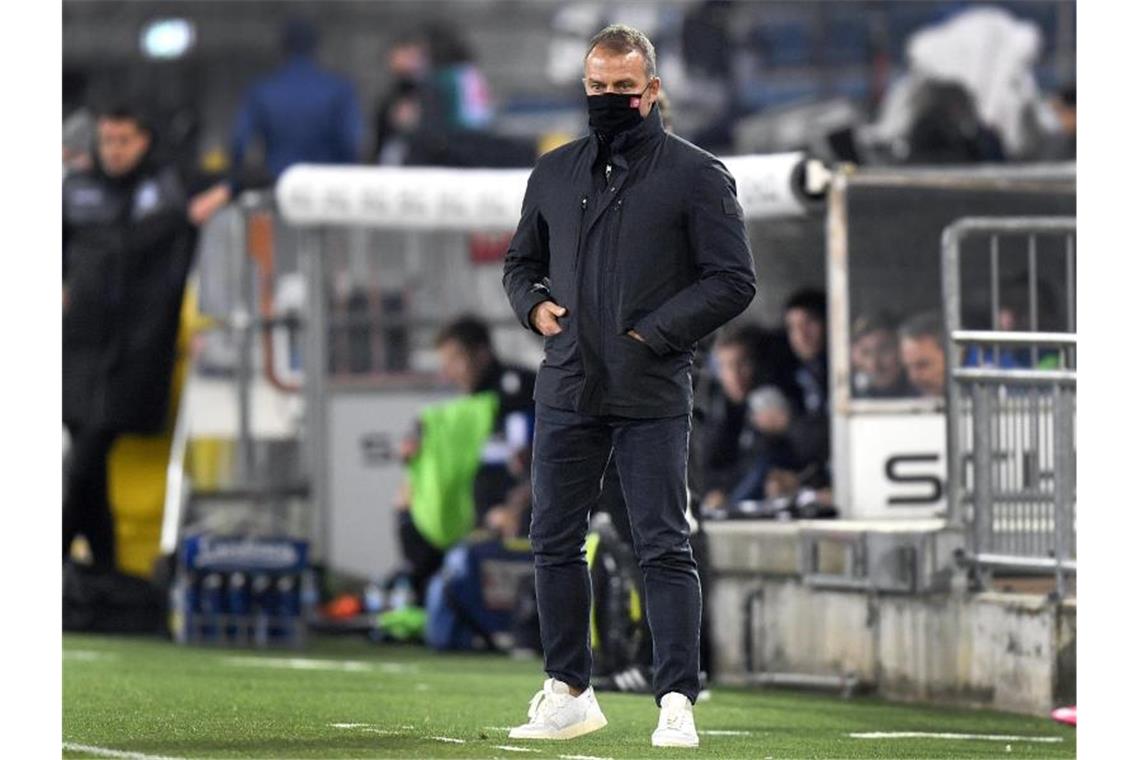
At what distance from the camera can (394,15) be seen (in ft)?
96.3

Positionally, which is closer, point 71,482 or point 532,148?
point 71,482

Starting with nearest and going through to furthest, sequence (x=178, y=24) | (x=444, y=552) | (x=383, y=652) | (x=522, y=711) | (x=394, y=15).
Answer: (x=522, y=711), (x=383, y=652), (x=444, y=552), (x=178, y=24), (x=394, y=15)

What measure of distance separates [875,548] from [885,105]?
8460 millimetres

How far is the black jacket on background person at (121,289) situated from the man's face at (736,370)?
2.79 metres

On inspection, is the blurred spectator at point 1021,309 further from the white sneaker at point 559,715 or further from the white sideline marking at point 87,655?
the white sneaker at point 559,715

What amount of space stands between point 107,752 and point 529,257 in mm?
1686

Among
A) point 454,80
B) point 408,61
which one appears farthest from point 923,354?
point 408,61

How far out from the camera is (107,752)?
7.68 meters

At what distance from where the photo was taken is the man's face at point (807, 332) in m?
13.6

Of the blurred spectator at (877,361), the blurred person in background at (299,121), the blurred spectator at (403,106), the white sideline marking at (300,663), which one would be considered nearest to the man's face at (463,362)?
the white sideline marking at (300,663)
